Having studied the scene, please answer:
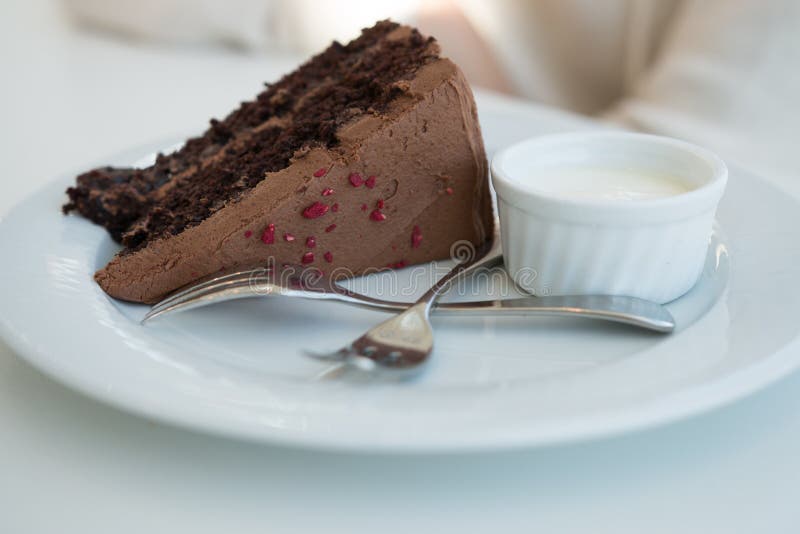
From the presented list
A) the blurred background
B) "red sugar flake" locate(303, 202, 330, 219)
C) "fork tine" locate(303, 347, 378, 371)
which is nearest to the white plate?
"fork tine" locate(303, 347, 378, 371)

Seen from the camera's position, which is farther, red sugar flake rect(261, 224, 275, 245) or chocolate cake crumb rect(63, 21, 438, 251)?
chocolate cake crumb rect(63, 21, 438, 251)

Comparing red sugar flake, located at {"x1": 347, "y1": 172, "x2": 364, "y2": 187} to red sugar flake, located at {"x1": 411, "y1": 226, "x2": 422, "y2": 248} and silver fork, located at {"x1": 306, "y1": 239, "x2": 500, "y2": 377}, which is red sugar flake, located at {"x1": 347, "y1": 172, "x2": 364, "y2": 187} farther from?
silver fork, located at {"x1": 306, "y1": 239, "x2": 500, "y2": 377}

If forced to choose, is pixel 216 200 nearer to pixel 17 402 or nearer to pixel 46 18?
pixel 17 402

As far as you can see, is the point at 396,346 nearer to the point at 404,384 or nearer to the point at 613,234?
the point at 404,384

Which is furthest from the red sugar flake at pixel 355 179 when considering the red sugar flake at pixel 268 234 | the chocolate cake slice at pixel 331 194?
the red sugar flake at pixel 268 234

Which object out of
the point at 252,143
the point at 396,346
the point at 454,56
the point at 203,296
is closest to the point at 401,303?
the point at 396,346

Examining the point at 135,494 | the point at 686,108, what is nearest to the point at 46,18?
the point at 686,108
